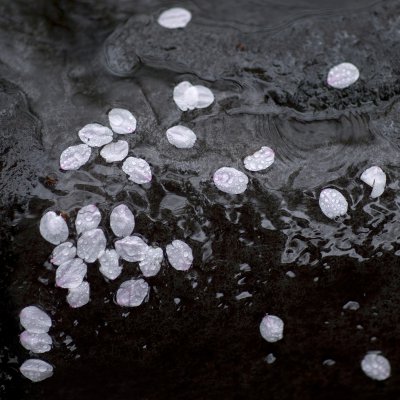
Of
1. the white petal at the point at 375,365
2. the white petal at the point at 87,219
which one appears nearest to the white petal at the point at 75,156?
the white petal at the point at 87,219

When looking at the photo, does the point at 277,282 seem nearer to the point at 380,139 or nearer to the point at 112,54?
the point at 380,139

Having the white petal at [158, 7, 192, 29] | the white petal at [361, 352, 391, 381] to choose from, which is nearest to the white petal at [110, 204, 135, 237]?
the white petal at [158, 7, 192, 29]

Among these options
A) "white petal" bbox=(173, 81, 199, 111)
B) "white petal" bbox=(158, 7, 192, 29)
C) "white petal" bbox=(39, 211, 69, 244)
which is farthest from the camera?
"white petal" bbox=(158, 7, 192, 29)

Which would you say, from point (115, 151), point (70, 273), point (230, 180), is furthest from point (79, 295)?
point (230, 180)

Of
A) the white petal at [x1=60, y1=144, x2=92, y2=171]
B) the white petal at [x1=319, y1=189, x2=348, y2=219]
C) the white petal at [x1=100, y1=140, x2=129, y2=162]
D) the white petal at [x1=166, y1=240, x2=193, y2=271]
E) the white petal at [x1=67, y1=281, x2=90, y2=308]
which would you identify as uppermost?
the white petal at [x1=100, y1=140, x2=129, y2=162]

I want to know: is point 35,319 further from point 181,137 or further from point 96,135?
point 181,137

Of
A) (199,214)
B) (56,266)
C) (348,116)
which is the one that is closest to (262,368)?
(199,214)

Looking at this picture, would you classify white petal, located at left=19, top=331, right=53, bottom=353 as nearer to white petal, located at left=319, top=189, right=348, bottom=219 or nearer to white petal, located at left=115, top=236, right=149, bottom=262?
white petal, located at left=115, top=236, right=149, bottom=262
